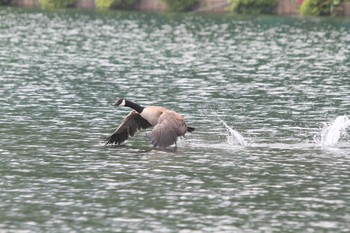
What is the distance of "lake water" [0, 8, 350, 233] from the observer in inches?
1120

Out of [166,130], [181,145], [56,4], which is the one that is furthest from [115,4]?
[166,130]

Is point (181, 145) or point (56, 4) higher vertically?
point (56, 4)

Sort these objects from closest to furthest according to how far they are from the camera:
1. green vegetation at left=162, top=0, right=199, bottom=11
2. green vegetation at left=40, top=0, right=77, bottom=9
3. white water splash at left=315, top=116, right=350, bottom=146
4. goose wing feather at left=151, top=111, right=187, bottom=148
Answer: goose wing feather at left=151, top=111, right=187, bottom=148
white water splash at left=315, top=116, right=350, bottom=146
green vegetation at left=162, top=0, right=199, bottom=11
green vegetation at left=40, top=0, right=77, bottom=9

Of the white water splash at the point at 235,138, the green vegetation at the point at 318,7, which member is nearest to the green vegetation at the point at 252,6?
the green vegetation at the point at 318,7

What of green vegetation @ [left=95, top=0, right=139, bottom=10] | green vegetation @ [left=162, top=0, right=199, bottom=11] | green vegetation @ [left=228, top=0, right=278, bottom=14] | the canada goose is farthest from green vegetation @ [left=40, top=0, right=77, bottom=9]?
the canada goose

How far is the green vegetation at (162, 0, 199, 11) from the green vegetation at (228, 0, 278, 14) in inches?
282

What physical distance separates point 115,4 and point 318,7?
33.1 m

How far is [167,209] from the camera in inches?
1141

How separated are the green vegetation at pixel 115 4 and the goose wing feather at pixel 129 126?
12001cm

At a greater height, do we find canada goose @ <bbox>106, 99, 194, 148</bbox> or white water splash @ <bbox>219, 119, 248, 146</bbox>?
canada goose @ <bbox>106, 99, 194, 148</bbox>

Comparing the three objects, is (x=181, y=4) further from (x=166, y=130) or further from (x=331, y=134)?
(x=166, y=130)

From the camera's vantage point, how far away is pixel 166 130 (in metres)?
37.1

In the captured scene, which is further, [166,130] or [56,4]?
[56,4]

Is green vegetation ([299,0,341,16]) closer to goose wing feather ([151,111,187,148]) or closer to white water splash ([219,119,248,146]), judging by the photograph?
white water splash ([219,119,248,146])
